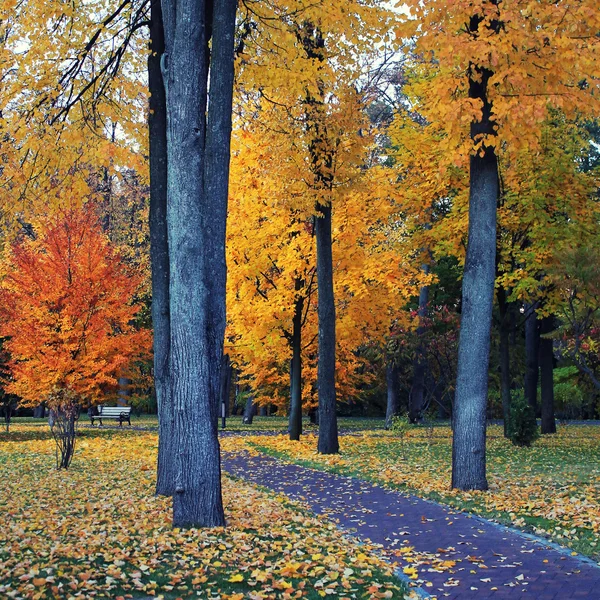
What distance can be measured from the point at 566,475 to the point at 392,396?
55.9ft

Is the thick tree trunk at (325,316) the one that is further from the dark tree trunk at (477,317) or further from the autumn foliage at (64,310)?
the autumn foliage at (64,310)

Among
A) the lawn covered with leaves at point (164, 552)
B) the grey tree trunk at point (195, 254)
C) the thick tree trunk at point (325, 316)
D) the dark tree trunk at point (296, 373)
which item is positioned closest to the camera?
the lawn covered with leaves at point (164, 552)

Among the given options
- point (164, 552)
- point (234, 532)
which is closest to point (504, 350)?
point (234, 532)

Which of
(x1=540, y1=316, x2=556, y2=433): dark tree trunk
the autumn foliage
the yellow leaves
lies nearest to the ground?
the yellow leaves

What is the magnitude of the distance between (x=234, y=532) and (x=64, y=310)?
46.5ft

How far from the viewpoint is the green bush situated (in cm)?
1745

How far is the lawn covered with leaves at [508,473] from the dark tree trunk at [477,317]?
626 mm

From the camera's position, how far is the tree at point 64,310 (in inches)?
777

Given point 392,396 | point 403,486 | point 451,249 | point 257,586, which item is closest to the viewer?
point 257,586

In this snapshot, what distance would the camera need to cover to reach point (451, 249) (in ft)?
57.2

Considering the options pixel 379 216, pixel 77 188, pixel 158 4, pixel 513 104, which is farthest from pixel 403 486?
pixel 379 216

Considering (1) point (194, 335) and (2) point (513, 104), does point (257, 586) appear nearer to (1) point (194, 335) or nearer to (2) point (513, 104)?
(1) point (194, 335)

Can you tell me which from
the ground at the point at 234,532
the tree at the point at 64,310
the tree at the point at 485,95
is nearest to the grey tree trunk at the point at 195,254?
the ground at the point at 234,532

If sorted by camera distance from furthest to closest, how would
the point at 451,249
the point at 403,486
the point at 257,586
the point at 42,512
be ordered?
the point at 451,249, the point at 403,486, the point at 42,512, the point at 257,586
